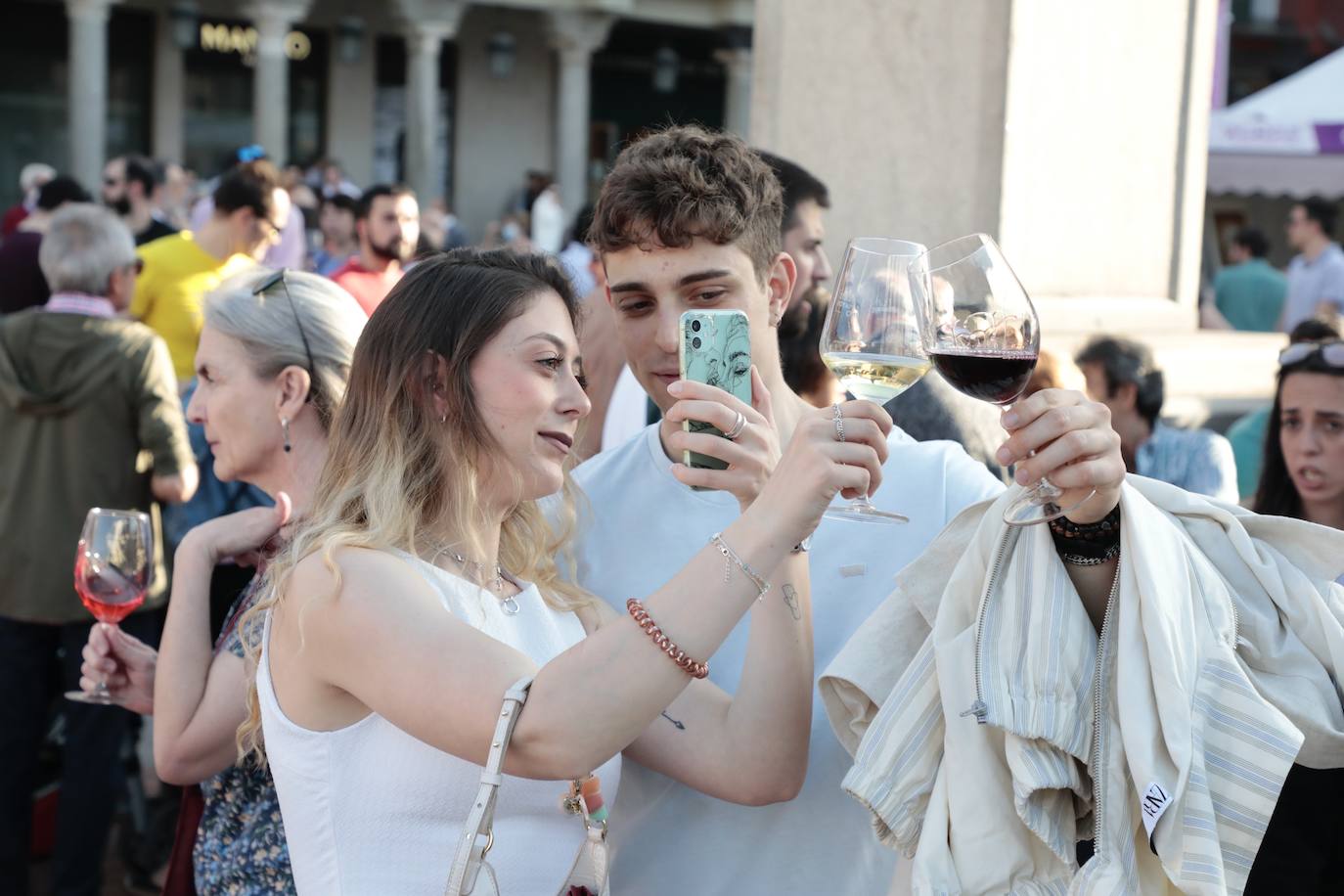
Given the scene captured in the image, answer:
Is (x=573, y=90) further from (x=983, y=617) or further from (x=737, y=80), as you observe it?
(x=983, y=617)

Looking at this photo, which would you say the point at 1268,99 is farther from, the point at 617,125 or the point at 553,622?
the point at 617,125

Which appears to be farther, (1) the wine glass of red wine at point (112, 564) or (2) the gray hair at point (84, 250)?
(2) the gray hair at point (84, 250)

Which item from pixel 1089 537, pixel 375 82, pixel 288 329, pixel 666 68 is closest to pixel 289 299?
pixel 288 329

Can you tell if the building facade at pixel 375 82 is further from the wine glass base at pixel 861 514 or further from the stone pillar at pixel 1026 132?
the wine glass base at pixel 861 514

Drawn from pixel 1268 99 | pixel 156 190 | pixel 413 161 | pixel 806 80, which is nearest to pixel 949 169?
pixel 806 80

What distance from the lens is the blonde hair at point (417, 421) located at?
2.14 meters

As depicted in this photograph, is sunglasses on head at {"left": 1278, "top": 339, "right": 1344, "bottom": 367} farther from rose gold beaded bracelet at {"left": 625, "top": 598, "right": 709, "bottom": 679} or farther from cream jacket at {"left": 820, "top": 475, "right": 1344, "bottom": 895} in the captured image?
rose gold beaded bracelet at {"left": 625, "top": 598, "right": 709, "bottom": 679}

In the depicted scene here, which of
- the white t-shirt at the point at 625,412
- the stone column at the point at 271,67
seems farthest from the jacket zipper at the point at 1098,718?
the stone column at the point at 271,67

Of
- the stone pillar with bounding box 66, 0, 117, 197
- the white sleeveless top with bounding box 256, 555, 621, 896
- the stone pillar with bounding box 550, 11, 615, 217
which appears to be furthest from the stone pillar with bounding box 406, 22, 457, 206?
the white sleeveless top with bounding box 256, 555, 621, 896

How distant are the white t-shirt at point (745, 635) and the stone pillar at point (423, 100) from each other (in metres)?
20.7

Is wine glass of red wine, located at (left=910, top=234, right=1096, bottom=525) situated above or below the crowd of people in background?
above

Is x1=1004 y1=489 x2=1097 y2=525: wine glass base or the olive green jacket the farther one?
the olive green jacket

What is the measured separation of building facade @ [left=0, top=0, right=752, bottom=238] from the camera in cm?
2130

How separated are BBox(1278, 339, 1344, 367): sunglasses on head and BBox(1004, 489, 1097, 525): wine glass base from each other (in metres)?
2.20
